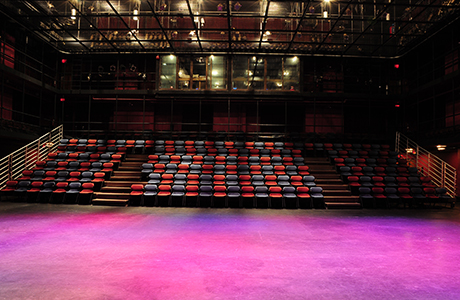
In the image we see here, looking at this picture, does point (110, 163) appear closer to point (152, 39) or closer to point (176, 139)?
point (176, 139)

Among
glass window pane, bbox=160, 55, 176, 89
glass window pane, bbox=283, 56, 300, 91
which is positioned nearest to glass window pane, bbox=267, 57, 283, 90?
glass window pane, bbox=283, 56, 300, 91

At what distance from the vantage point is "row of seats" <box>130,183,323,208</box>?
9.62 metres

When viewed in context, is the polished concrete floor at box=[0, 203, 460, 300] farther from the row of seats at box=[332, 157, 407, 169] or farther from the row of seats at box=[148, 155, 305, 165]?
the row of seats at box=[332, 157, 407, 169]

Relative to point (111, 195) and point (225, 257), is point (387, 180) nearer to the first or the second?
point (225, 257)

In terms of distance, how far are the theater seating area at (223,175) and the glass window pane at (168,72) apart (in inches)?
133

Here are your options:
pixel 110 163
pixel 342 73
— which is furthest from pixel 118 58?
pixel 342 73

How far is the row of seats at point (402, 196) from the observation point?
9.91m

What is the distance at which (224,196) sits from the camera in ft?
31.5

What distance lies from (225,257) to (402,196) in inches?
330

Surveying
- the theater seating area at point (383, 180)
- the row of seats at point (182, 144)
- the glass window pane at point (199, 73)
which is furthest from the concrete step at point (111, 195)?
the theater seating area at point (383, 180)

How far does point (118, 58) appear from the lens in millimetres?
16125

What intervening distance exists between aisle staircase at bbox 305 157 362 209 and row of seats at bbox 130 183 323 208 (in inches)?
25.6

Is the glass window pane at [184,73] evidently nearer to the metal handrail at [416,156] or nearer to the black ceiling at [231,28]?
the black ceiling at [231,28]

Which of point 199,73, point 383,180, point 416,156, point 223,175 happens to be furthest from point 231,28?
point 416,156
